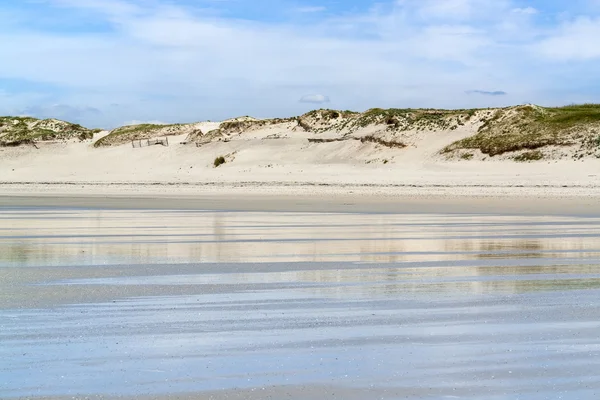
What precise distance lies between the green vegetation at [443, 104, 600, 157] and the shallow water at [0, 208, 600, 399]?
23.9 m

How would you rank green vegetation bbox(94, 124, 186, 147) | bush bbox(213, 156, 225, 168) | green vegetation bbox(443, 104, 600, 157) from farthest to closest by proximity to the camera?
green vegetation bbox(94, 124, 186, 147), bush bbox(213, 156, 225, 168), green vegetation bbox(443, 104, 600, 157)

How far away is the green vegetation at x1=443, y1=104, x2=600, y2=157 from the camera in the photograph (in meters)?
37.3

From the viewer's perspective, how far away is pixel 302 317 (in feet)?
24.3

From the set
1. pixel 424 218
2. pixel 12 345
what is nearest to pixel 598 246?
pixel 424 218

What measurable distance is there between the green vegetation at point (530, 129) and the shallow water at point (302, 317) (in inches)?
941

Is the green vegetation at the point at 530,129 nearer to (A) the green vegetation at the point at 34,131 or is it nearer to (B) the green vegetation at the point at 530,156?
(B) the green vegetation at the point at 530,156

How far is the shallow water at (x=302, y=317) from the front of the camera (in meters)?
5.46

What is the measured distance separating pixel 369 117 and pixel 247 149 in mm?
6940

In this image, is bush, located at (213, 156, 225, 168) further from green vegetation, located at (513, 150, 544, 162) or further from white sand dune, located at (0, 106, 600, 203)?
green vegetation, located at (513, 150, 544, 162)

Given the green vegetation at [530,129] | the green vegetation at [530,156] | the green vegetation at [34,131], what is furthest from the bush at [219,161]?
the green vegetation at [34,131]

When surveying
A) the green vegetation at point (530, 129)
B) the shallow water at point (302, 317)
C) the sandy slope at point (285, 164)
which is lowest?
the shallow water at point (302, 317)

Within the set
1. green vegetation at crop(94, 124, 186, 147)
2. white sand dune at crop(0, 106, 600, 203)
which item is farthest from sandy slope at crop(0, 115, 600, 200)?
green vegetation at crop(94, 124, 186, 147)

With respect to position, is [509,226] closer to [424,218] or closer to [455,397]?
[424,218]

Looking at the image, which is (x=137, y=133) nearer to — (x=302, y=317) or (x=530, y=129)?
(x=530, y=129)
